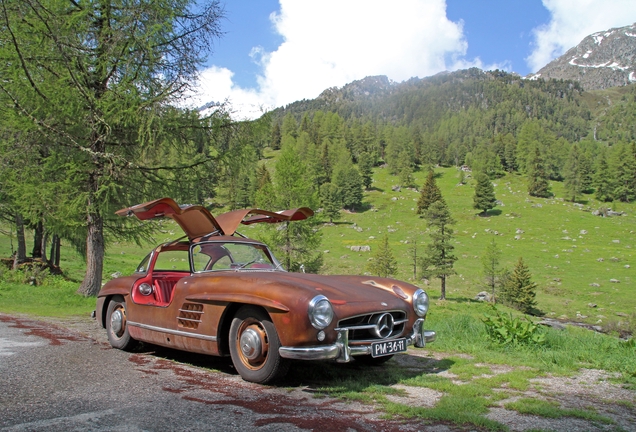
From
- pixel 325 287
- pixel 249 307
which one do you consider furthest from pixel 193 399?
pixel 325 287

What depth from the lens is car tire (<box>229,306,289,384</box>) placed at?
4684mm

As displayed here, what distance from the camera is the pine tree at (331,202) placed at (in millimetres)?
78375

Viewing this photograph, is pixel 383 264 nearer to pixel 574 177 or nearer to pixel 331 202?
pixel 331 202

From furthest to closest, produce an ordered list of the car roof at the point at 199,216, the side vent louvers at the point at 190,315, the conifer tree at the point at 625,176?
the conifer tree at the point at 625,176
the car roof at the point at 199,216
the side vent louvers at the point at 190,315

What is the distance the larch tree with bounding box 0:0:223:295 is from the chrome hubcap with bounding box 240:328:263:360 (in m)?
8.73

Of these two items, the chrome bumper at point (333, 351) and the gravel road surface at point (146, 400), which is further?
the chrome bumper at point (333, 351)

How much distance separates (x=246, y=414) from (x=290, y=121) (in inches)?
5925

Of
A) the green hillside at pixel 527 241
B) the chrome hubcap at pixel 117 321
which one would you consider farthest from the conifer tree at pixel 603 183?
the chrome hubcap at pixel 117 321

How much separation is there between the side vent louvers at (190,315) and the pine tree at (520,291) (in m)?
36.6

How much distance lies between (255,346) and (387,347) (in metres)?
1.37

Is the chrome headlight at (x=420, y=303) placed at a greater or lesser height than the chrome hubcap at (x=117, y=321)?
greater

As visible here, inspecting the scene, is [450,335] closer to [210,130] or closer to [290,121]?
[210,130]

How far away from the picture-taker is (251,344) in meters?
4.86

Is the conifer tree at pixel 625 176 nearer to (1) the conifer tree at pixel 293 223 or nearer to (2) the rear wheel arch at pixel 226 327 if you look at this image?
(1) the conifer tree at pixel 293 223
